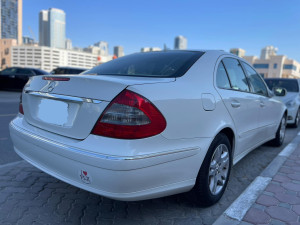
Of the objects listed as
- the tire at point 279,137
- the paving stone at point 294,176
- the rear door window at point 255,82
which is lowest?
the paving stone at point 294,176

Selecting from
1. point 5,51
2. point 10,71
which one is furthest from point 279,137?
point 5,51

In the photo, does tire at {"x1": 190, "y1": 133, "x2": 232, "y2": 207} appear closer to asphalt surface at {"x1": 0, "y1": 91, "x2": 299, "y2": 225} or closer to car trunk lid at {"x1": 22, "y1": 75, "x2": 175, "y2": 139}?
asphalt surface at {"x1": 0, "y1": 91, "x2": 299, "y2": 225}

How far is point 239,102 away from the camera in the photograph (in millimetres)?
2832

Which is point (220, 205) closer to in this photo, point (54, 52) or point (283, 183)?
point (283, 183)

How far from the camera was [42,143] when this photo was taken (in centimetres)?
208

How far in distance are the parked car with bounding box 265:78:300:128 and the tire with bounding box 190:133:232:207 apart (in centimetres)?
523

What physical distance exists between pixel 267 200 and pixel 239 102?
1063 millimetres

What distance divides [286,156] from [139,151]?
11.0 ft

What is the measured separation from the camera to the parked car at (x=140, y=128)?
5.71 ft

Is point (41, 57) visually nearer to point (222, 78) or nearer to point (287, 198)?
point (222, 78)

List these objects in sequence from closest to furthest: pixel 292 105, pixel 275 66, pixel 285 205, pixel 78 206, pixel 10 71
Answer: pixel 78 206, pixel 285 205, pixel 292 105, pixel 10 71, pixel 275 66

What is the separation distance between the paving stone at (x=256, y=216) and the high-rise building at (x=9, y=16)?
117515mm

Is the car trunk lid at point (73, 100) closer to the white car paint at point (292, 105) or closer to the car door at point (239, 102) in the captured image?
the car door at point (239, 102)

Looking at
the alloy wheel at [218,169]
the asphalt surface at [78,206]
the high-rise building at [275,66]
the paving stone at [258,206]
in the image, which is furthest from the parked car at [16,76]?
the high-rise building at [275,66]
